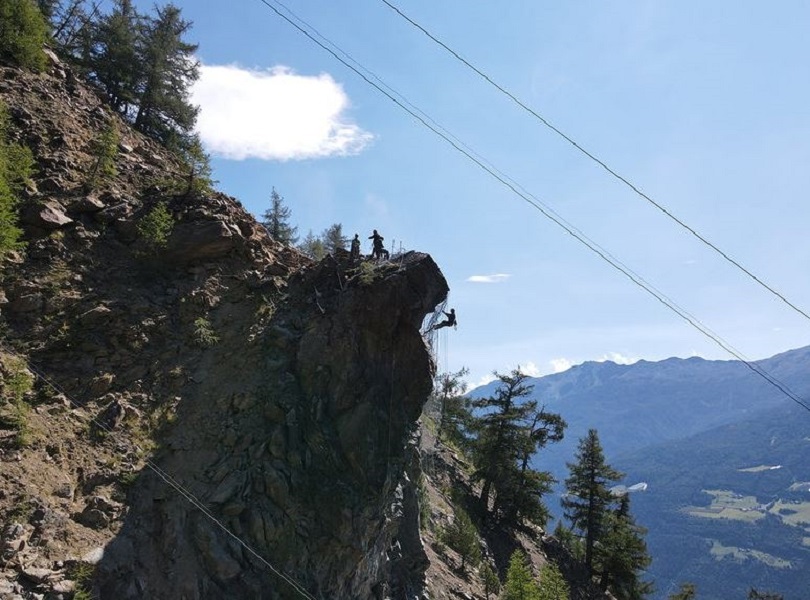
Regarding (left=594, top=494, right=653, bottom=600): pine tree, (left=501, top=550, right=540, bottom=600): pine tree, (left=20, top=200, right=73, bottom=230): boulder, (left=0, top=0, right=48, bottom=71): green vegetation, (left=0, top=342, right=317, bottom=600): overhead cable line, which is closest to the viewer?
(left=0, top=342, right=317, bottom=600): overhead cable line

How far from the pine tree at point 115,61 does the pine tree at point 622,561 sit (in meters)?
43.4

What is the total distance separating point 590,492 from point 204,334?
3219cm

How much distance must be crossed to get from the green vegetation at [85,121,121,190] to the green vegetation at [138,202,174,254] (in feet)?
8.19

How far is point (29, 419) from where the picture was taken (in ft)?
44.1

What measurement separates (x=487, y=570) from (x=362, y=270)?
734 inches

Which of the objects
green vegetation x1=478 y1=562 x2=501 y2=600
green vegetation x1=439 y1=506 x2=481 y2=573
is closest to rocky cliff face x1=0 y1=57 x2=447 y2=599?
green vegetation x1=478 y1=562 x2=501 y2=600

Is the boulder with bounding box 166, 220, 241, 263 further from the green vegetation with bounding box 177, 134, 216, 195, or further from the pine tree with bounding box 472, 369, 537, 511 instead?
the pine tree with bounding box 472, 369, 537, 511

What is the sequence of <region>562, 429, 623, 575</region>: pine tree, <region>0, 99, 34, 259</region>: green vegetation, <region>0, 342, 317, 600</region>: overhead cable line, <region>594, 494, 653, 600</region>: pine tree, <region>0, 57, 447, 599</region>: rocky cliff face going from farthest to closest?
1. <region>562, 429, 623, 575</region>: pine tree
2. <region>594, 494, 653, 600</region>: pine tree
3. <region>0, 99, 34, 259</region>: green vegetation
4. <region>0, 342, 317, 600</region>: overhead cable line
5. <region>0, 57, 447, 599</region>: rocky cliff face

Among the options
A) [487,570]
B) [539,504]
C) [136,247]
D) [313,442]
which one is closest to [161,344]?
[136,247]

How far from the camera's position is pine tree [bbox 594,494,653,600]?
3622 centimetres

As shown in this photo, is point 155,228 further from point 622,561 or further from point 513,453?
point 622,561

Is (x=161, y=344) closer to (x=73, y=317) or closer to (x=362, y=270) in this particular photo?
(x=73, y=317)

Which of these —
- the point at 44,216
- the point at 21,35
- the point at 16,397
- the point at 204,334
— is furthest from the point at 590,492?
the point at 21,35

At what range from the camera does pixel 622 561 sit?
35969 millimetres
